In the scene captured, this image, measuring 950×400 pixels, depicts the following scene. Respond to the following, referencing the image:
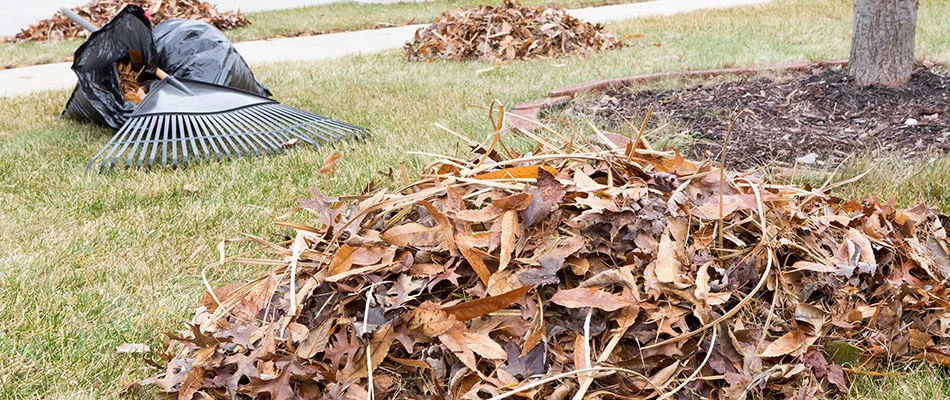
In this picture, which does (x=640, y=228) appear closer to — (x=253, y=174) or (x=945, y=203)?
(x=945, y=203)

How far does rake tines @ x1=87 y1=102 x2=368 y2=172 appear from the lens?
3441 millimetres

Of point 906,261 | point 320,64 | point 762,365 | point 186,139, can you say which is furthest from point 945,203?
point 320,64

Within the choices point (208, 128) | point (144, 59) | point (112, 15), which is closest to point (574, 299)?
point (208, 128)

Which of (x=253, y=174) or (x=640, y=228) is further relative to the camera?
(x=253, y=174)

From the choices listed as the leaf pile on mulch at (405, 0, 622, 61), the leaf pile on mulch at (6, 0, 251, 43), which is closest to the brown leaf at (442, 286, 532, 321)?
the leaf pile on mulch at (405, 0, 622, 61)

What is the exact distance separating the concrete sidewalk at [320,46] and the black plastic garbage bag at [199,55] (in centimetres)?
200

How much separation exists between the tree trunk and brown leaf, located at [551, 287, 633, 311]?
3.12m

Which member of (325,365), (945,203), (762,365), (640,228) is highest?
(640,228)

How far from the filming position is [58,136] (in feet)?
13.5

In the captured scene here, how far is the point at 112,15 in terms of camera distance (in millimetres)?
10047

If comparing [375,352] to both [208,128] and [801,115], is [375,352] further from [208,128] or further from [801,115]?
[801,115]

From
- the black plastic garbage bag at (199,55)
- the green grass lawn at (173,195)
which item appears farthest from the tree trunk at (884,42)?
the black plastic garbage bag at (199,55)

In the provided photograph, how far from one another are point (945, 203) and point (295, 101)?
369 centimetres

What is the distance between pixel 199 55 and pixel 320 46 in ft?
13.1
